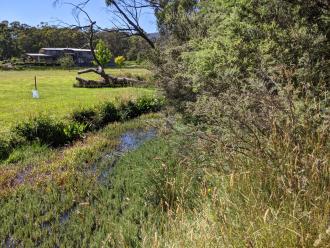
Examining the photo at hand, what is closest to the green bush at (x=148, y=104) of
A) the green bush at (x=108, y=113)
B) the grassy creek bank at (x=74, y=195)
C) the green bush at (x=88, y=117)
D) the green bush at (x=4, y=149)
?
the green bush at (x=108, y=113)

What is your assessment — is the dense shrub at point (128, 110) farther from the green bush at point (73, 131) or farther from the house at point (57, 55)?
the house at point (57, 55)

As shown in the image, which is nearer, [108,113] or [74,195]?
[74,195]

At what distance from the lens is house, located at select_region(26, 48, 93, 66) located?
73.6 meters

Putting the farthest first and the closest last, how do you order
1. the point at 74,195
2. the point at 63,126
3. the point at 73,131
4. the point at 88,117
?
the point at 88,117, the point at 73,131, the point at 63,126, the point at 74,195

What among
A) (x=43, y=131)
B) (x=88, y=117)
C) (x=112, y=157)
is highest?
(x=43, y=131)

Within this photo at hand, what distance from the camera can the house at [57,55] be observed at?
73.6 meters

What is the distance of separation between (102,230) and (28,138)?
6601 millimetres

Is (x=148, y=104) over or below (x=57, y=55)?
below

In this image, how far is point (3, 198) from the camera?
691 cm

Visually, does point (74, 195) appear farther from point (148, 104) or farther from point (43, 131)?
point (148, 104)

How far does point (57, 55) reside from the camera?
75.3 m

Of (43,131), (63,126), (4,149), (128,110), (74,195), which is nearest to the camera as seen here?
(74,195)

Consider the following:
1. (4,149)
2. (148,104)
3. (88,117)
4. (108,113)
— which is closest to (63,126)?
(88,117)

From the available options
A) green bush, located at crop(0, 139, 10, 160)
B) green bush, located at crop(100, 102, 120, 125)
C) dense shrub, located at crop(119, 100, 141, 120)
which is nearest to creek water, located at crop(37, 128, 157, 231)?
green bush, located at crop(100, 102, 120, 125)
